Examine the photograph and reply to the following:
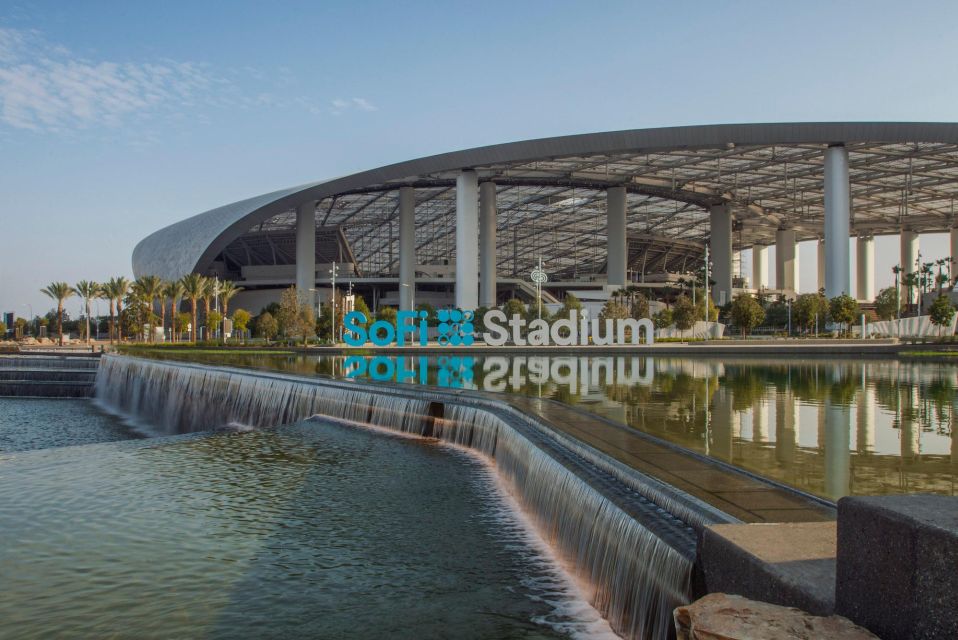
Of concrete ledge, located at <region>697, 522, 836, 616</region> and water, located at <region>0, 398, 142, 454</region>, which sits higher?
concrete ledge, located at <region>697, 522, 836, 616</region>

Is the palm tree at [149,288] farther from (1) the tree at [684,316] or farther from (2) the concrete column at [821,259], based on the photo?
(2) the concrete column at [821,259]

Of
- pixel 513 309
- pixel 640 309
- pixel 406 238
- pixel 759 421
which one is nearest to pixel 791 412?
pixel 759 421

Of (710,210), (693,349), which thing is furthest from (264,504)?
(710,210)

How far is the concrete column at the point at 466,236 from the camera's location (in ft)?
219

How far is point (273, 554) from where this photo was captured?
8312 millimetres

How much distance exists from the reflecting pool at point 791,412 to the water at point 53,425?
849 centimetres

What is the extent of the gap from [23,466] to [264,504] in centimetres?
584

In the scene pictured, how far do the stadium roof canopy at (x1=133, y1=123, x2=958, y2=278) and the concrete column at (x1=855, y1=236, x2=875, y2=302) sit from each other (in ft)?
6.82

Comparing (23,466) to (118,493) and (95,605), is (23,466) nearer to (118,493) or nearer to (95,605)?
(118,493)

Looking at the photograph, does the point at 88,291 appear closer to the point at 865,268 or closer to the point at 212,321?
the point at 212,321

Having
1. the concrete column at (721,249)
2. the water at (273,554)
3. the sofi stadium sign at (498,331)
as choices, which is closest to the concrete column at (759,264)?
the concrete column at (721,249)

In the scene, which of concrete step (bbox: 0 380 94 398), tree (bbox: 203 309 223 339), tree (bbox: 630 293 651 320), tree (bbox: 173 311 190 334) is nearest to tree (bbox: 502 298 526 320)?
tree (bbox: 630 293 651 320)

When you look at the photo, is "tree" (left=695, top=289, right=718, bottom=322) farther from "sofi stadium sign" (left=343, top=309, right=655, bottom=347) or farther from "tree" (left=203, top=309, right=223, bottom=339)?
"tree" (left=203, top=309, right=223, bottom=339)

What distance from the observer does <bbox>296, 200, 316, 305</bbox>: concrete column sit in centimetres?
7431
